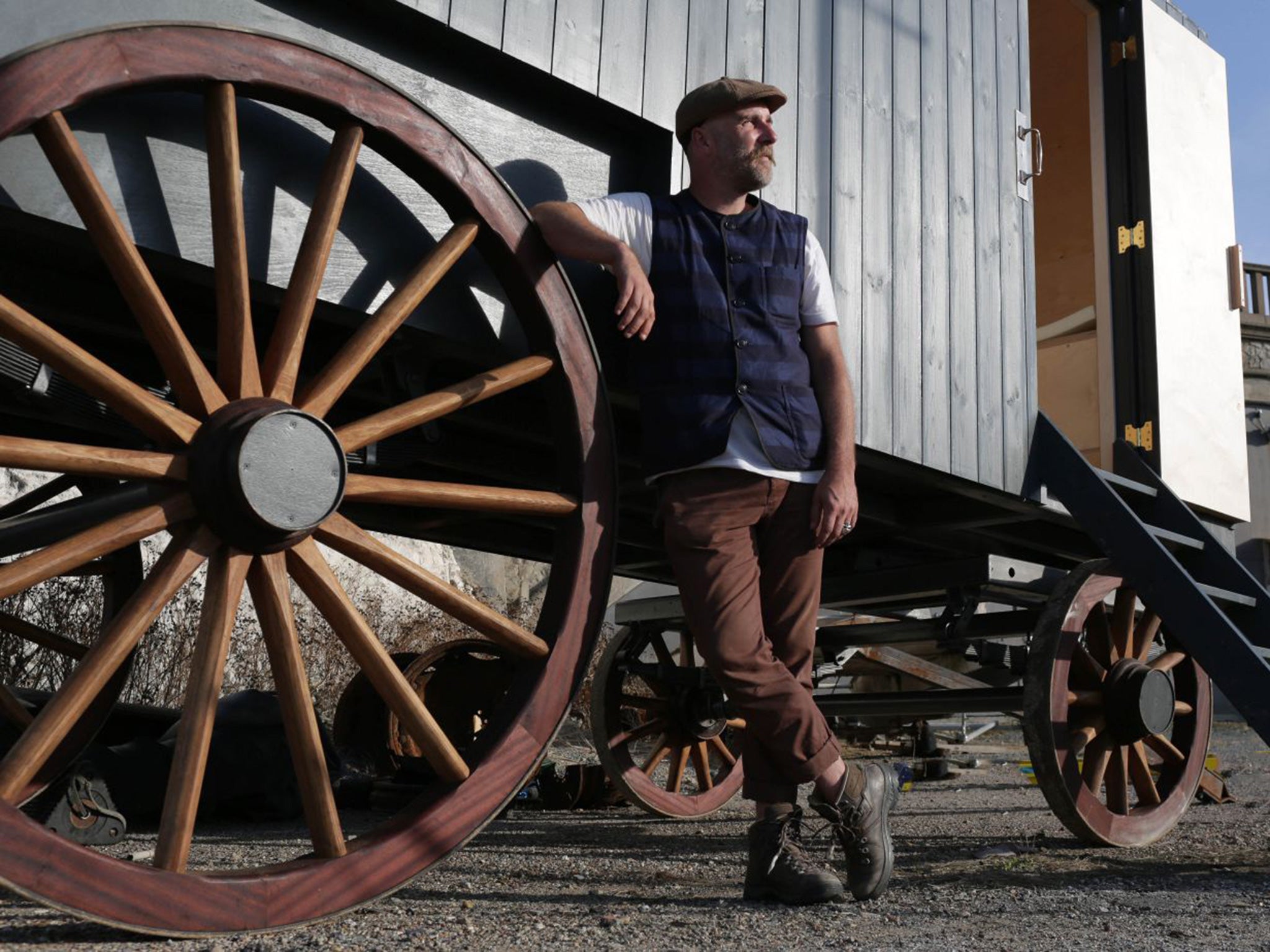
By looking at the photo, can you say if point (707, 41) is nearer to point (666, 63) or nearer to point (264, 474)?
point (666, 63)

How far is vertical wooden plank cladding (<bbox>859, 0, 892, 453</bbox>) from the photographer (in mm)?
3967

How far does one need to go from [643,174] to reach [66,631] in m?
6.08

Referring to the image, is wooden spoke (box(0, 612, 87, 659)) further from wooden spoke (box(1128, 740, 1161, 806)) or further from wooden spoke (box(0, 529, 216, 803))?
wooden spoke (box(1128, 740, 1161, 806))

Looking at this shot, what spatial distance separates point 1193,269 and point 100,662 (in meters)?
4.95

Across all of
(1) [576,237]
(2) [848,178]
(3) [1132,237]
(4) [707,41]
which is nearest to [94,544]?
(1) [576,237]

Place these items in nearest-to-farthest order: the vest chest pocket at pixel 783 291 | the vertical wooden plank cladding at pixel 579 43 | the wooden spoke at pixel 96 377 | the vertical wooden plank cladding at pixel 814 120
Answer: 1. the wooden spoke at pixel 96 377
2. the vest chest pocket at pixel 783 291
3. the vertical wooden plank cladding at pixel 579 43
4. the vertical wooden plank cladding at pixel 814 120

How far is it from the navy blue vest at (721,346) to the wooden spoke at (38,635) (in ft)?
6.01

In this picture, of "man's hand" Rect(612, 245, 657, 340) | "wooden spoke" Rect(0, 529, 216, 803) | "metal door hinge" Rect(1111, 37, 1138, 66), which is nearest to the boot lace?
"man's hand" Rect(612, 245, 657, 340)

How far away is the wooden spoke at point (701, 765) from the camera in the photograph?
5.65 m

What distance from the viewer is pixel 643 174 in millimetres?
3406

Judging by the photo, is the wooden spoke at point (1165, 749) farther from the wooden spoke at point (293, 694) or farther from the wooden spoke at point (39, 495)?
the wooden spoke at point (39, 495)

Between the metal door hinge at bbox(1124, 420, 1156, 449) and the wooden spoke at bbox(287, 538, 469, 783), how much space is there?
3.63 metres

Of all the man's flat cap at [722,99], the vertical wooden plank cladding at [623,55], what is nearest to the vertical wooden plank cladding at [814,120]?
the vertical wooden plank cladding at [623,55]

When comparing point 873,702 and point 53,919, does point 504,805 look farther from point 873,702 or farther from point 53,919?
point 873,702
